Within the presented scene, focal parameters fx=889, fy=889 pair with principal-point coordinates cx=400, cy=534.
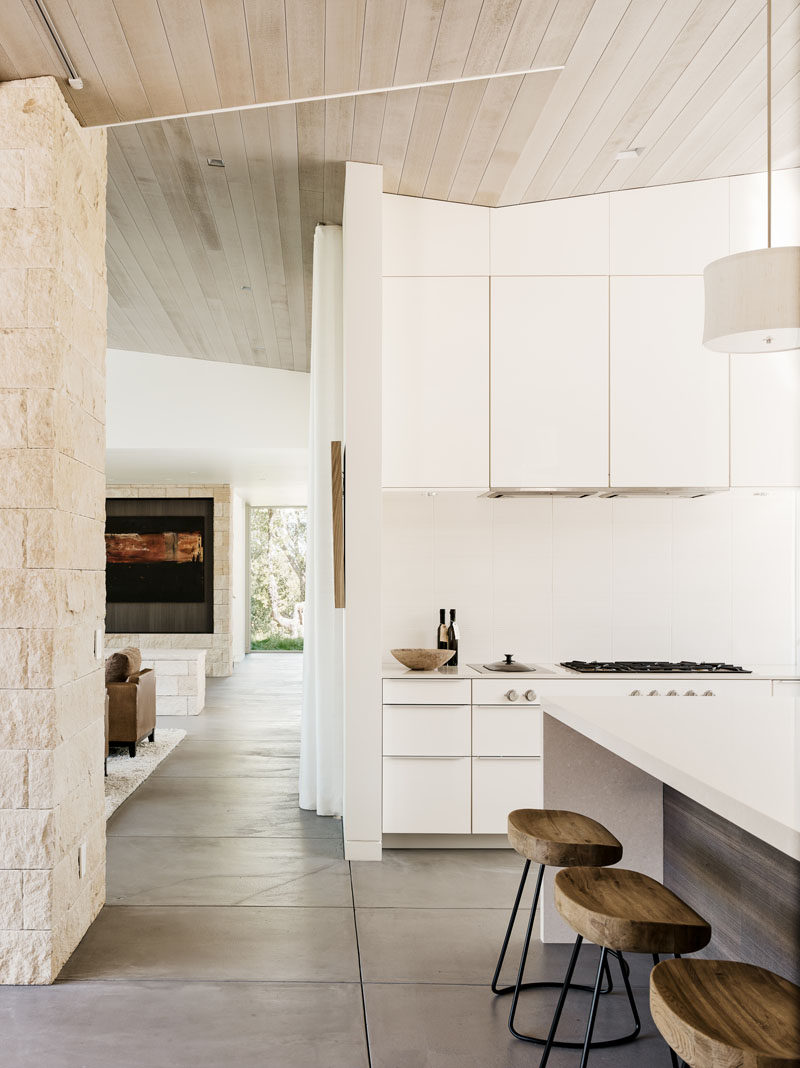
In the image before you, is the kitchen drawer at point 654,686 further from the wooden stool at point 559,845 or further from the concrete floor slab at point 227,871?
the wooden stool at point 559,845

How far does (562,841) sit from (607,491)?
240 cm

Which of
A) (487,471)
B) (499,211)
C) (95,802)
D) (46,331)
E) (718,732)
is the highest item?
(499,211)

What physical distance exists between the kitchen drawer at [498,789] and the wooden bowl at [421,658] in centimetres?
47

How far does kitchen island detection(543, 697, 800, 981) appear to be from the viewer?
1.64 m

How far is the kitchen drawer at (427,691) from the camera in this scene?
4.06 m

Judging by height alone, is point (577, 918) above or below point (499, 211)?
below

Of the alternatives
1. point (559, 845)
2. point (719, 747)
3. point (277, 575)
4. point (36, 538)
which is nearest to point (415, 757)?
point (559, 845)

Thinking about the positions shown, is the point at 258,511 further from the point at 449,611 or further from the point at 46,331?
the point at 46,331

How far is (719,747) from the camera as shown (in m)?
2.00

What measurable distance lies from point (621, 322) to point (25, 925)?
11.6 feet

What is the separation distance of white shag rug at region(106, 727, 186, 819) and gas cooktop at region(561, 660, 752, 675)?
102 inches

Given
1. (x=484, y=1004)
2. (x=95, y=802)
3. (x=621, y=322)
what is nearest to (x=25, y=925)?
(x=95, y=802)

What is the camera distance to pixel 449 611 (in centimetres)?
459

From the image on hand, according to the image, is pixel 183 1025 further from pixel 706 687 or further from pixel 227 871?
pixel 706 687
